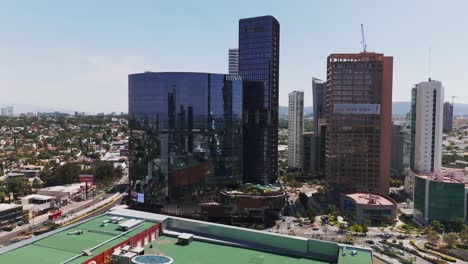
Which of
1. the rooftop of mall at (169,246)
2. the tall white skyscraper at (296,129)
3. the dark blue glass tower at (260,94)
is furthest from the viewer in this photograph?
the tall white skyscraper at (296,129)

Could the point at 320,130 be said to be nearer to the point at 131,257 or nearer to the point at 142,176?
the point at 142,176

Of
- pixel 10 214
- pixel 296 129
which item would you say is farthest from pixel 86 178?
pixel 296 129

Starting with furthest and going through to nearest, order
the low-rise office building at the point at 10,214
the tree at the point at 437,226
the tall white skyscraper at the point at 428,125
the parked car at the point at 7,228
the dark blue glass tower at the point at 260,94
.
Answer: the dark blue glass tower at the point at 260,94 → the tall white skyscraper at the point at 428,125 → the tree at the point at 437,226 → the low-rise office building at the point at 10,214 → the parked car at the point at 7,228

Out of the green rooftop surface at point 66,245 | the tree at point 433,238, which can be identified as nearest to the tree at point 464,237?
the tree at point 433,238

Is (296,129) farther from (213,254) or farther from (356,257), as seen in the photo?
(213,254)

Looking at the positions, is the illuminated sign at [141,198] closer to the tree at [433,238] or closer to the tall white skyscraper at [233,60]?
the tree at [433,238]

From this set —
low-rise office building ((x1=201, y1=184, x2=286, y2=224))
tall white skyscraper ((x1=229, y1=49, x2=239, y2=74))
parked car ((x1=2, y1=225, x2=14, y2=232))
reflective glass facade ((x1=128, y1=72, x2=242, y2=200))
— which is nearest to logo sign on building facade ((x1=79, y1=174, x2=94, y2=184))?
reflective glass facade ((x1=128, y1=72, x2=242, y2=200))
